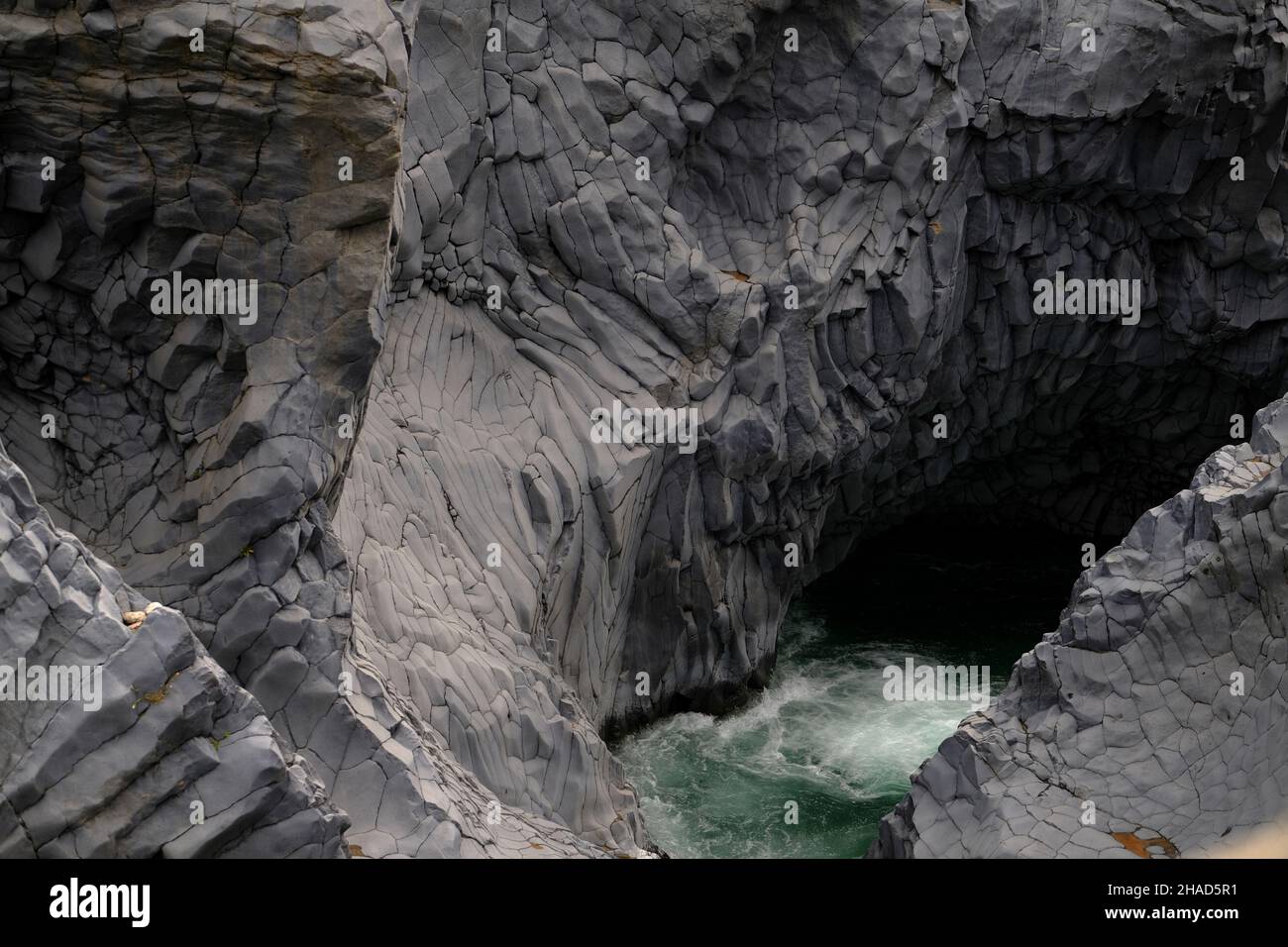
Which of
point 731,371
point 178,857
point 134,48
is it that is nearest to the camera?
point 178,857

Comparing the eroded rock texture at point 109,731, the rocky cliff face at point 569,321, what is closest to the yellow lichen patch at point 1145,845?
the rocky cliff face at point 569,321

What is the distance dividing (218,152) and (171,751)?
2.98 metres

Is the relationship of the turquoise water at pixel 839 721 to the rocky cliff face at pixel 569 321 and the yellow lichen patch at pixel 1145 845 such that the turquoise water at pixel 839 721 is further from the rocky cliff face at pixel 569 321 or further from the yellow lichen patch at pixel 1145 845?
the yellow lichen patch at pixel 1145 845

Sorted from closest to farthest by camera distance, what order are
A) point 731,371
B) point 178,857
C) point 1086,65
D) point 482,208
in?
point 178,857, point 482,208, point 731,371, point 1086,65

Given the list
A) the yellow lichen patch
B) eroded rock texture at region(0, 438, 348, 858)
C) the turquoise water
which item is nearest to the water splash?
the turquoise water

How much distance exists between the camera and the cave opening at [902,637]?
1168cm

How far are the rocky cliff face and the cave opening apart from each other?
12 centimetres

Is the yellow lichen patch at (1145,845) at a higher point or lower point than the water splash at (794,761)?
higher

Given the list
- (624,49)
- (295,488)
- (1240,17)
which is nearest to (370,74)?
(295,488)

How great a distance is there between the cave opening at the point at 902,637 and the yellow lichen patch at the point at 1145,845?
10.3 ft

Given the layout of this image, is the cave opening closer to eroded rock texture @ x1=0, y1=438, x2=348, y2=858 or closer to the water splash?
the water splash

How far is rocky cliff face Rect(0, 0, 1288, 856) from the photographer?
24.0ft

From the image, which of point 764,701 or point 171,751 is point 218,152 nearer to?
point 171,751
